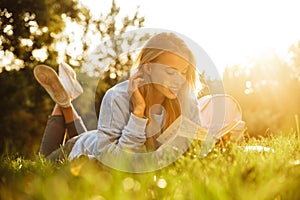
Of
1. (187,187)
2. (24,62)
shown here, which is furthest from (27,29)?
(187,187)

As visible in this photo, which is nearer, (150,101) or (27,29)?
(150,101)

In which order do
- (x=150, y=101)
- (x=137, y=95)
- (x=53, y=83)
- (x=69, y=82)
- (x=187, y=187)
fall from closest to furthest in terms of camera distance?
(x=187, y=187)
(x=137, y=95)
(x=150, y=101)
(x=53, y=83)
(x=69, y=82)

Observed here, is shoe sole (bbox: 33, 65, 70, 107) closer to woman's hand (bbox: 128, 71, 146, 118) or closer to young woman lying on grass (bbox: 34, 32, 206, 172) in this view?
young woman lying on grass (bbox: 34, 32, 206, 172)

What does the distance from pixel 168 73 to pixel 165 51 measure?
16cm

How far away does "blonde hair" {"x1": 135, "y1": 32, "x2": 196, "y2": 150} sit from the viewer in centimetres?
341

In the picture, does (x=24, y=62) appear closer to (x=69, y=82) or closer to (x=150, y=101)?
(x=69, y=82)

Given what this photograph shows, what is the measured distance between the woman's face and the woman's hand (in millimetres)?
101

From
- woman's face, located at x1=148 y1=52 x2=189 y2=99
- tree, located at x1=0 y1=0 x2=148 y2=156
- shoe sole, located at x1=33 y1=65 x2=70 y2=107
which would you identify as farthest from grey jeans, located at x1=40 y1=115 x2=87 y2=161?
tree, located at x1=0 y1=0 x2=148 y2=156

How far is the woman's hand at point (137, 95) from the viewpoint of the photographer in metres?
3.28

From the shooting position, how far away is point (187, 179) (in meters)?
1.48

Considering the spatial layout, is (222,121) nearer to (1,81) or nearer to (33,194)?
(33,194)

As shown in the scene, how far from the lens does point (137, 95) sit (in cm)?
327

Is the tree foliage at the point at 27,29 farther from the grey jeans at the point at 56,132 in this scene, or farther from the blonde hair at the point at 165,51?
the blonde hair at the point at 165,51

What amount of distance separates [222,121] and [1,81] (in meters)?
14.1
